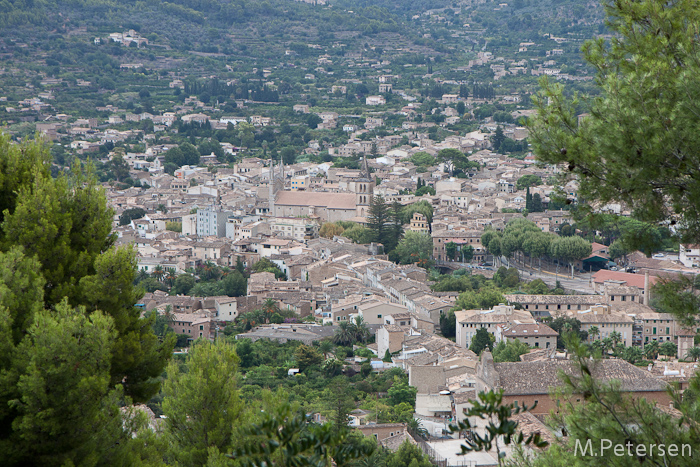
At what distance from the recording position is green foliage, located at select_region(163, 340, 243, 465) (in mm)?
6047

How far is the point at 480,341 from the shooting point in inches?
850

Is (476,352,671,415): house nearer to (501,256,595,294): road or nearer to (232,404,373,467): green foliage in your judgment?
(232,404,373,467): green foliage

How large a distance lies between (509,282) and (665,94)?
80.2ft

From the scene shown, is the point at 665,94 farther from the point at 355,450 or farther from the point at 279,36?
Answer: the point at 279,36

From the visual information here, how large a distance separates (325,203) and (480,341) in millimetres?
19445

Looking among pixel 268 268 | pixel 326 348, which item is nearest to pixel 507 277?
pixel 268 268

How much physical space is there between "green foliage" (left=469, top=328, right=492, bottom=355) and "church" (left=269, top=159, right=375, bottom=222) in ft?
58.2

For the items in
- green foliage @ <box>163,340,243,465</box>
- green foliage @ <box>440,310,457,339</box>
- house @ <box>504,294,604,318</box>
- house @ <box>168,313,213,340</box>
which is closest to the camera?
green foliage @ <box>163,340,243,465</box>

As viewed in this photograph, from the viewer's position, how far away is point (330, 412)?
16.3 meters

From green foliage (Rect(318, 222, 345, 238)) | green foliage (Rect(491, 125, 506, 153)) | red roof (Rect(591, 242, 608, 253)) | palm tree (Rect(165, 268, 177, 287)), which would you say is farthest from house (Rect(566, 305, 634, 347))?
green foliage (Rect(491, 125, 506, 153))

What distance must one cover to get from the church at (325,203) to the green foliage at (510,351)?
62.3ft

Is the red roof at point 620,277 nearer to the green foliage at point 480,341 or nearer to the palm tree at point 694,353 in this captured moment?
the green foliage at point 480,341

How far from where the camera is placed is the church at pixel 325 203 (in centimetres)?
3972

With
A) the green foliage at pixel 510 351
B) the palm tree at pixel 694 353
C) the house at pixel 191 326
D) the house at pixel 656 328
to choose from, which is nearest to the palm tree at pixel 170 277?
the house at pixel 191 326
